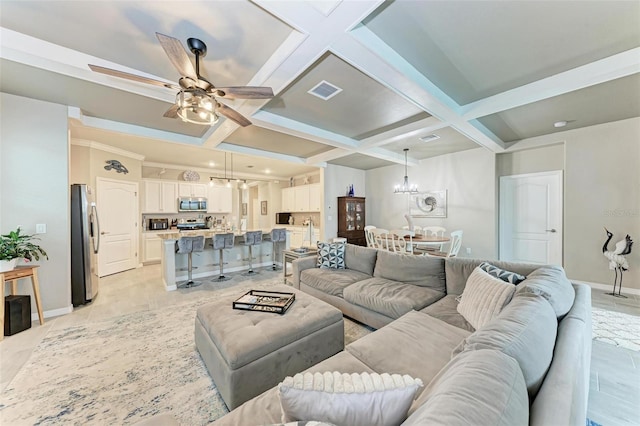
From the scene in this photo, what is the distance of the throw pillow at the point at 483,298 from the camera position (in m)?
1.62

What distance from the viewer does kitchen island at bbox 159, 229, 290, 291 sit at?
13.4 feet

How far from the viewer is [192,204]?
21.9 ft

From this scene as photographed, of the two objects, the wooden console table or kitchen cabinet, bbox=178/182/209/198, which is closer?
the wooden console table

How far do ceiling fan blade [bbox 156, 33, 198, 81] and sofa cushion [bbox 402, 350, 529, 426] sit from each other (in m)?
2.21

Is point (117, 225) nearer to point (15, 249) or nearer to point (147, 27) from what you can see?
point (15, 249)

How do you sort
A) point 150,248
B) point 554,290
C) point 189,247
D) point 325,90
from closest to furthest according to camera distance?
point 554,290, point 325,90, point 189,247, point 150,248

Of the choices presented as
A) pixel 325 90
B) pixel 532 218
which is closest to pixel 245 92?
pixel 325 90

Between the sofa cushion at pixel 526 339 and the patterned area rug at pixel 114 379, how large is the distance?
1640 mm

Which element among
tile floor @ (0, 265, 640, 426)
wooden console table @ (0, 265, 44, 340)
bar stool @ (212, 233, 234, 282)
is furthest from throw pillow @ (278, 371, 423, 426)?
bar stool @ (212, 233, 234, 282)

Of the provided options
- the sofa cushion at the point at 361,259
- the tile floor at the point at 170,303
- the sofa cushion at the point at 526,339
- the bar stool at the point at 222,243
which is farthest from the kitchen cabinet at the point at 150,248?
the sofa cushion at the point at 526,339

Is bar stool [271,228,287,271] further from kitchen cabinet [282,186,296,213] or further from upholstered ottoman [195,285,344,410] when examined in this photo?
upholstered ottoman [195,285,344,410]

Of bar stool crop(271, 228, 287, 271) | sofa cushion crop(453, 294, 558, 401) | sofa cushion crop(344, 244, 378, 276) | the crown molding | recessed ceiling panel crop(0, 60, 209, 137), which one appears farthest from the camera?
bar stool crop(271, 228, 287, 271)

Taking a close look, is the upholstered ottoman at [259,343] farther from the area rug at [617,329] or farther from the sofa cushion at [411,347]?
the area rug at [617,329]

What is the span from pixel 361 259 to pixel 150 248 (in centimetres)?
542
